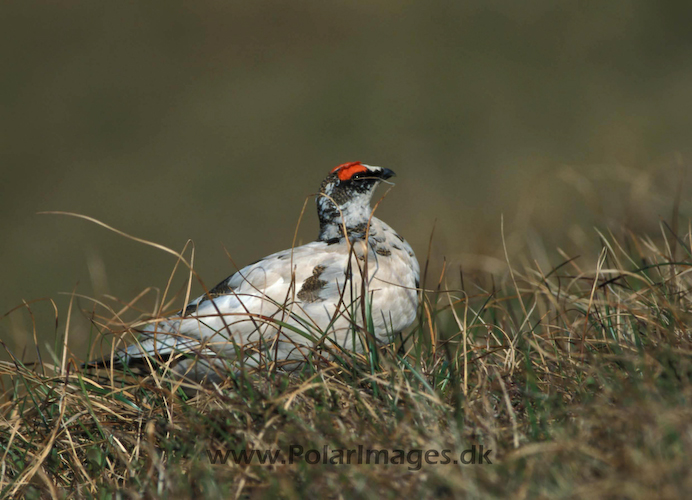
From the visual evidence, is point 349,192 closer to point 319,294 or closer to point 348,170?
point 348,170

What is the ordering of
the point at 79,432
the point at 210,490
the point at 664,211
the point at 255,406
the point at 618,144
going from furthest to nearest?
the point at 618,144 < the point at 664,211 < the point at 79,432 < the point at 255,406 < the point at 210,490

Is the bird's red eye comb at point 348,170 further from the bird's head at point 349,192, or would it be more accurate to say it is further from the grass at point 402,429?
the grass at point 402,429

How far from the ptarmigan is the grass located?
0.25 meters

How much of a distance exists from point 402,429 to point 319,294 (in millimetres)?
1135

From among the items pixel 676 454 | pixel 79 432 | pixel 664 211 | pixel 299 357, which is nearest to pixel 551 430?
pixel 676 454

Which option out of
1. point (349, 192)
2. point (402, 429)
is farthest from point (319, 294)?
point (402, 429)

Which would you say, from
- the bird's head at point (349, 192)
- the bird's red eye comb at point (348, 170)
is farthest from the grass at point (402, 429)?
the bird's red eye comb at point (348, 170)

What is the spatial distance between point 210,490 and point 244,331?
1111 millimetres

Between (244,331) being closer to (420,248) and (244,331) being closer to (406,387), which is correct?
(406,387)

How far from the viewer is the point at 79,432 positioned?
224cm

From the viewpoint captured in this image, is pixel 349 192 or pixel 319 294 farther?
pixel 349 192

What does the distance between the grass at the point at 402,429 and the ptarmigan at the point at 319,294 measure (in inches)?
9.9

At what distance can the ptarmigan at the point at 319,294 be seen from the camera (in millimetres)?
2543

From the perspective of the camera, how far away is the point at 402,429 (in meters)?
1.67
